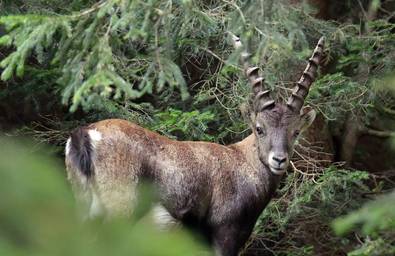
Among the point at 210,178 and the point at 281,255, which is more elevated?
the point at 210,178

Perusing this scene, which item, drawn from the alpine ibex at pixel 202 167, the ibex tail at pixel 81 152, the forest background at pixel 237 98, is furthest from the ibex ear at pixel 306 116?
the ibex tail at pixel 81 152

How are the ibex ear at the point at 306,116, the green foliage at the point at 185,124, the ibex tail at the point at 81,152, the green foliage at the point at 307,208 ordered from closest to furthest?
1. the ibex tail at the point at 81,152
2. the ibex ear at the point at 306,116
3. the green foliage at the point at 185,124
4. the green foliage at the point at 307,208

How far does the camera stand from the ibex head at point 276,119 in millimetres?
7797

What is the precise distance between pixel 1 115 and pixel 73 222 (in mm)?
9393

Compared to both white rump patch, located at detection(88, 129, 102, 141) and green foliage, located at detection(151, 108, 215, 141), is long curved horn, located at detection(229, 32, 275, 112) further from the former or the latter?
white rump patch, located at detection(88, 129, 102, 141)

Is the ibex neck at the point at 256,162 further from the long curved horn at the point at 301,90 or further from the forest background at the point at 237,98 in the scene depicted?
the forest background at the point at 237,98

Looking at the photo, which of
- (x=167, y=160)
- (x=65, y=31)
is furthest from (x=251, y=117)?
(x=65, y=31)

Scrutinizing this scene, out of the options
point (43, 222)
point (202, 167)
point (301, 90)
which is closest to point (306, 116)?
point (301, 90)

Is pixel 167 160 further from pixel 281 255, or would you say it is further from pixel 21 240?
Answer: pixel 21 240

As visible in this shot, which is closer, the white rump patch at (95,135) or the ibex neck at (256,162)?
the white rump patch at (95,135)

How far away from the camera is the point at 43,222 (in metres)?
1.64

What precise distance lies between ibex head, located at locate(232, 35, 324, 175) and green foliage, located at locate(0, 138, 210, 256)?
19.9 ft

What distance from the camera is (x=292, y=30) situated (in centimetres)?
563

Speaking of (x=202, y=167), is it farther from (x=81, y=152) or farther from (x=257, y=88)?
(x=81, y=152)
